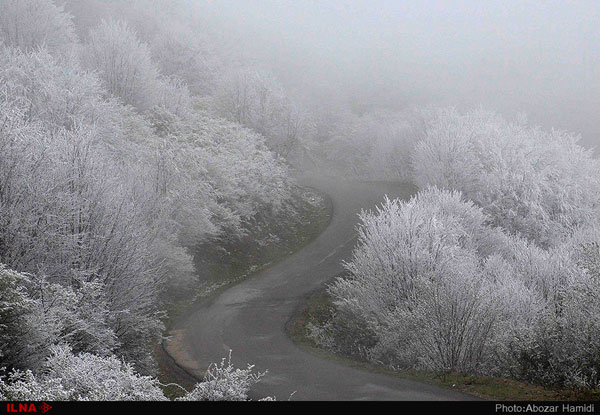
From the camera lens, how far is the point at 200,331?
71.6ft

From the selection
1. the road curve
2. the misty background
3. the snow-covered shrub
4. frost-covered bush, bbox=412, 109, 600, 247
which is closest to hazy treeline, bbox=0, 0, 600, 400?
the snow-covered shrub

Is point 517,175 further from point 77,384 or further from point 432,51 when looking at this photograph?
point 432,51

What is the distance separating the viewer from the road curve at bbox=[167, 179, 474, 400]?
14.6m

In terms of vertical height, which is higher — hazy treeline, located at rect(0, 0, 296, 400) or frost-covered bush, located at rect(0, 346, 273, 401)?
hazy treeline, located at rect(0, 0, 296, 400)

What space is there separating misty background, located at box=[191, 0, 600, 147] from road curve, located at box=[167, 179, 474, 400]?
5709cm

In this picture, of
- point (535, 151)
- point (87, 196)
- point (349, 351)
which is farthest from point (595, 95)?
point (87, 196)

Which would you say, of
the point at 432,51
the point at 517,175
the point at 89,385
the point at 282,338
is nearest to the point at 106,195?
the point at 282,338

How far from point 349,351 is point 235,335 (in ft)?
17.3

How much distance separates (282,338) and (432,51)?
390ft

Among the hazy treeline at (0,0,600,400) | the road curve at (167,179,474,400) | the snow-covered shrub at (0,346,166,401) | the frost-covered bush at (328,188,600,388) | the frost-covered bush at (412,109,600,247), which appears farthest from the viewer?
the frost-covered bush at (412,109,600,247)

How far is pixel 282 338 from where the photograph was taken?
21.4 m

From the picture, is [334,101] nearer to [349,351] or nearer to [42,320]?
[349,351]

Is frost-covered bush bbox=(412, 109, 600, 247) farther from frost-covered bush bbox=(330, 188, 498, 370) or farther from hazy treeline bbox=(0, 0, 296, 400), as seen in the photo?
hazy treeline bbox=(0, 0, 296, 400)

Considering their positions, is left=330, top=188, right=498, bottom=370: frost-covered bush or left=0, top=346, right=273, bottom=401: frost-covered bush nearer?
left=0, top=346, right=273, bottom=401: frost-covered bush
